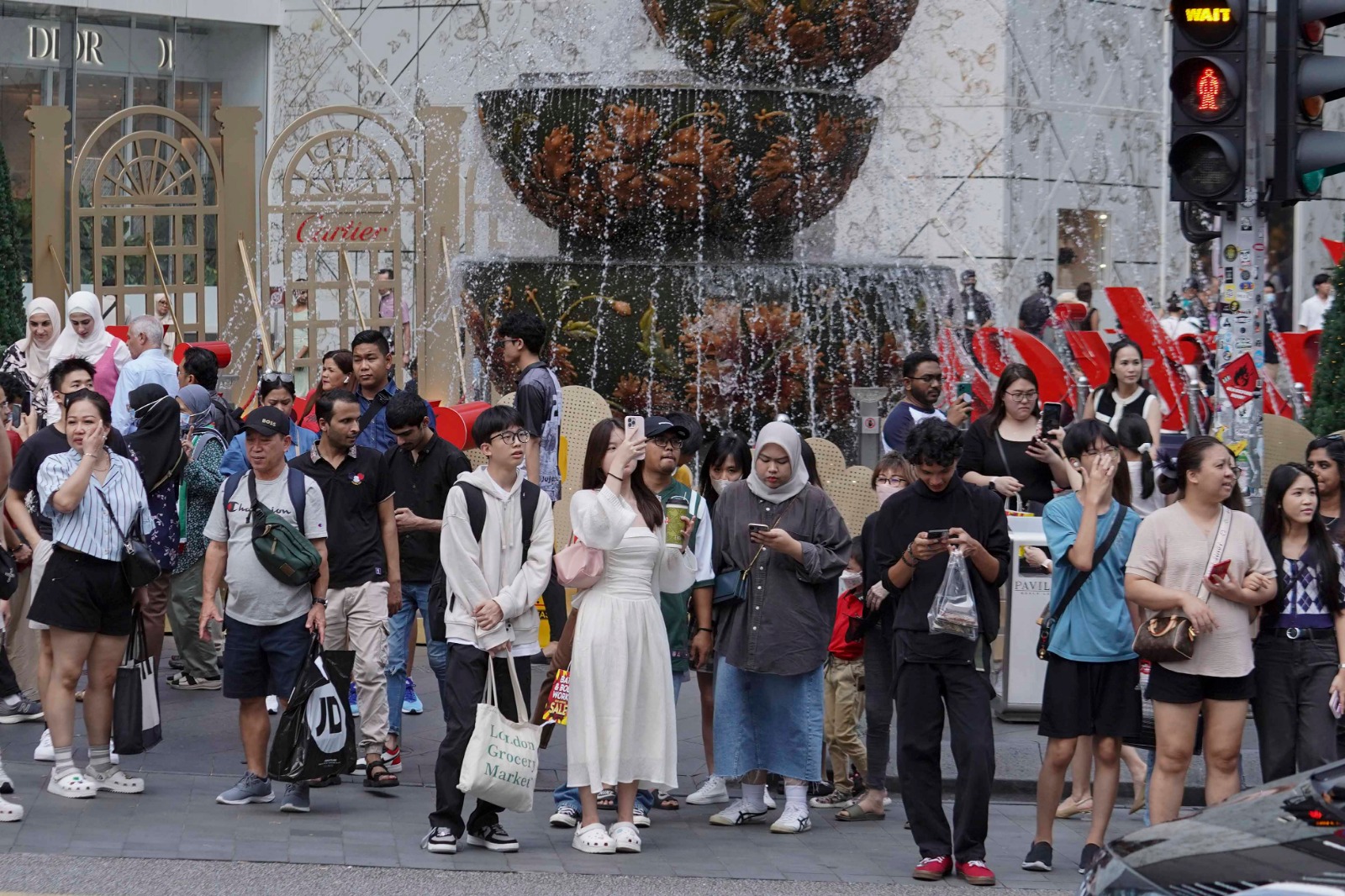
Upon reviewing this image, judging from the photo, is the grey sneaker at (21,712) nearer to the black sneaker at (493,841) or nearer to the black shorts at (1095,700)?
the black sneaker at (493,841)

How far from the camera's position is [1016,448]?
29.2ft

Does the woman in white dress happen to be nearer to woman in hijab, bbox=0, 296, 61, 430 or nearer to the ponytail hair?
the ponytail hair

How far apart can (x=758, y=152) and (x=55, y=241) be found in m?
5.22

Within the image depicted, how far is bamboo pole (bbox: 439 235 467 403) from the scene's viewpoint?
13195 millimetres

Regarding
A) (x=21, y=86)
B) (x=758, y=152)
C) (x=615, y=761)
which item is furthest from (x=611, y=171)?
(x=21, y=86)

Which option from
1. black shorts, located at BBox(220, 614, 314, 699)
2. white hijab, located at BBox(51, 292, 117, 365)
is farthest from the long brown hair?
white hijab, located at BBox(51, 292, 117, 365)

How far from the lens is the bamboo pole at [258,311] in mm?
13405

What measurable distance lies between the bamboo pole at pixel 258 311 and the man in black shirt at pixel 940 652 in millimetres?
7721


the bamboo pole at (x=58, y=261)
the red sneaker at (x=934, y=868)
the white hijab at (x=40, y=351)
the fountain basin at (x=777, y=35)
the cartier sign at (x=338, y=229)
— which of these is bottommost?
the red sneaker at (x=934, y=868)

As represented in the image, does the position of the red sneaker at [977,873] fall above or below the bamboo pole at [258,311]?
below

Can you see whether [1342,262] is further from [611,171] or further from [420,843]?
[420,843]

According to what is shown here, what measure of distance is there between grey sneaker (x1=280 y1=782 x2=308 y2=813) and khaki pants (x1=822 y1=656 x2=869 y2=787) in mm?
2193

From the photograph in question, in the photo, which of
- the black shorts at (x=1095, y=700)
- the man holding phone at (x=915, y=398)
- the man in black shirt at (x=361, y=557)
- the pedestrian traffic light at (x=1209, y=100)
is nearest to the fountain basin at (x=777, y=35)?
the man holding phone at (x=915, y=398)

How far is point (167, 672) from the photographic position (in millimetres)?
9766
